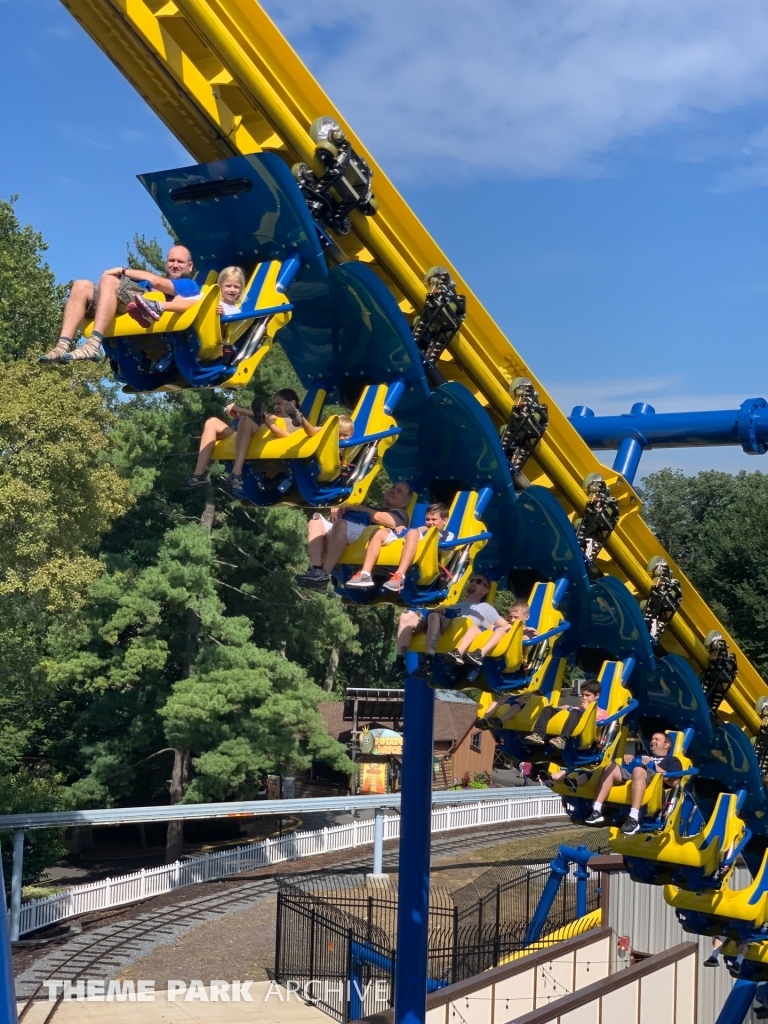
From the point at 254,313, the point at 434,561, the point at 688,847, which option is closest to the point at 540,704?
the point at 434,561

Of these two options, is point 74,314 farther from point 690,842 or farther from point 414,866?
point 690,842

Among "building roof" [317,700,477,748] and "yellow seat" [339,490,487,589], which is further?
"building roof" [317,700,477,748]

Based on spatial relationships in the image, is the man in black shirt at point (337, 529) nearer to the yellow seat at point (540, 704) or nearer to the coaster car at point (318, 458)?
the coaster car at point (318, 458)

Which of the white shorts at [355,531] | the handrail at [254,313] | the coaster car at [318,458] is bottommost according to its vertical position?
the white shorts at [355,531]

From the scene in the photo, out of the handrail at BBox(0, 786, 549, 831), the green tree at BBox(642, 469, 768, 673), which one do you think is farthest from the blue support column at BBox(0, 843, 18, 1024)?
the green tree at BBox(642, 469, 768, 673)

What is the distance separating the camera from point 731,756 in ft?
32.5

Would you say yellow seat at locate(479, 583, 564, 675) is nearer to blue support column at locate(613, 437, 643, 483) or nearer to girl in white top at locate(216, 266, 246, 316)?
blue support column at locate(613, 437, 643, 483)

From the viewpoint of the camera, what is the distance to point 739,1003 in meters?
11.2

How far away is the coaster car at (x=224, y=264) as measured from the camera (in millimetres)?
5043

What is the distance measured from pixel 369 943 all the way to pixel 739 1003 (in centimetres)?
555

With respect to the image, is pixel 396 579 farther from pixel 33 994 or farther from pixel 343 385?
pixel 33 994

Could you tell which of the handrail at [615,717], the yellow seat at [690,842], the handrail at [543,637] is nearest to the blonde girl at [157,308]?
the handrail at [543,637]

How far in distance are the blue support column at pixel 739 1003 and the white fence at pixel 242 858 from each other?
41.5ft

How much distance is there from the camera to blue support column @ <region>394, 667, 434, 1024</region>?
8.16 m
